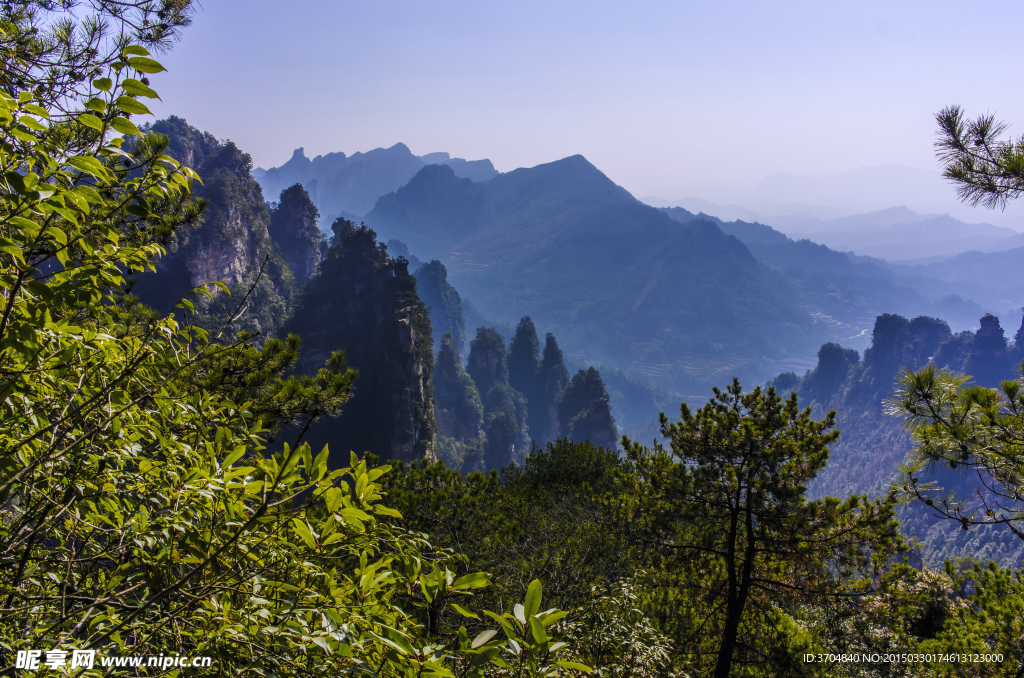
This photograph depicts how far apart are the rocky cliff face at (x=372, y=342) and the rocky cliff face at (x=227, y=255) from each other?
6101 millimetres

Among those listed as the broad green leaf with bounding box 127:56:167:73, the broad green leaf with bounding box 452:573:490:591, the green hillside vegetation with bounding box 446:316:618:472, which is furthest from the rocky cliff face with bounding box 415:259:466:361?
the broad green leaf with bounding box 452:573:490:591

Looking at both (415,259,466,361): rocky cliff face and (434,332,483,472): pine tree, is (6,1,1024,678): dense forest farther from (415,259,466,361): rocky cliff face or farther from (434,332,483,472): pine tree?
(415,259,466,361): rocky cliff face

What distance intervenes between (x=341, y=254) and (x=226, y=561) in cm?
5519

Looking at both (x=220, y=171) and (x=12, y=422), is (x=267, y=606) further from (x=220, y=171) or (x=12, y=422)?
(x=220, y=171)

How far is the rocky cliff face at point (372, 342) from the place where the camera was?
148 feet

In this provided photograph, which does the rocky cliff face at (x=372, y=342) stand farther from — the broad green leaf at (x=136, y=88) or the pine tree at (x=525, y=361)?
the broad green leaf at (x=136, y=88)

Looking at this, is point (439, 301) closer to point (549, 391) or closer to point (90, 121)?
point (549, 391)

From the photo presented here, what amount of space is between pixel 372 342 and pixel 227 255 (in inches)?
843

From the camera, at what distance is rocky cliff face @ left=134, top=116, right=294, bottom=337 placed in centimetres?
4875

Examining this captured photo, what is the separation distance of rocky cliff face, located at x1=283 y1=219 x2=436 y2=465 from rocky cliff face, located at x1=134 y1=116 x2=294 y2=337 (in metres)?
6.10

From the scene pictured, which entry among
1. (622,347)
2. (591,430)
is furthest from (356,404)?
(622,347)

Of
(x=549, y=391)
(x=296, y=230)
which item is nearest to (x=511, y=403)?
(x=549, y=391)

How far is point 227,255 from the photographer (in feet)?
176

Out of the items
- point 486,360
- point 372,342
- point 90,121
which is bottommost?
point 90,121
